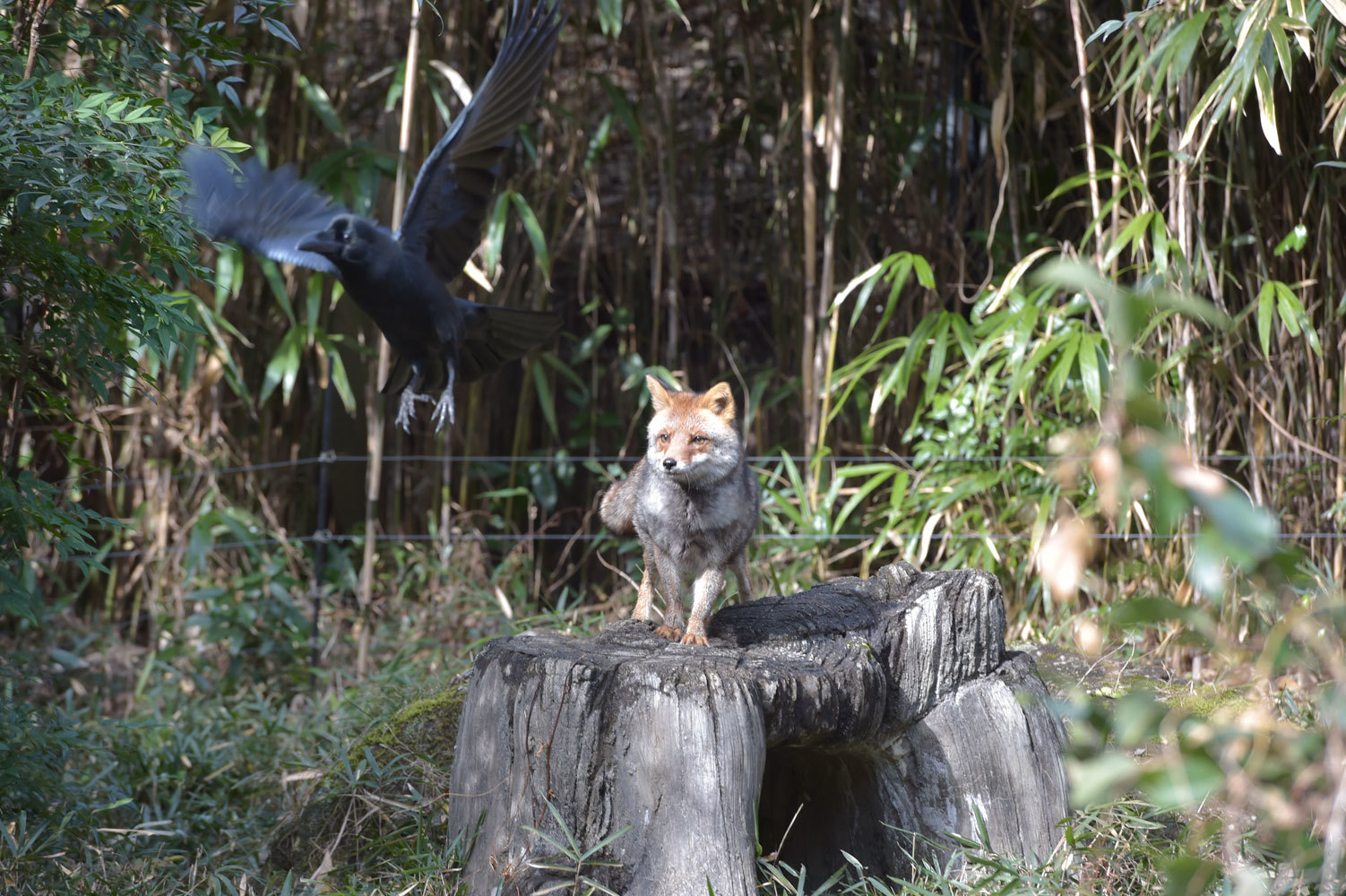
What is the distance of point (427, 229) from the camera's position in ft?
10.1

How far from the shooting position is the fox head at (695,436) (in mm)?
2639

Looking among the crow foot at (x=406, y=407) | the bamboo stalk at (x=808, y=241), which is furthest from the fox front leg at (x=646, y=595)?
the bamboo stalk at (x=808, y=241)

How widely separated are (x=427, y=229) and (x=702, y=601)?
1258 millimetres

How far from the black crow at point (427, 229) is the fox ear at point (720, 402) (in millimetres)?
593

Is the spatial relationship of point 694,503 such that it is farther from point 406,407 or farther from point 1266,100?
point 1266,100

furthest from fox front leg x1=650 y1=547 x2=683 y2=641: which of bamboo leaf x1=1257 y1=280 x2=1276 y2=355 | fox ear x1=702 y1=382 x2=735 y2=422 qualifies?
bamboo leaf x1=1257 y1=280 x2=1276 y2=355

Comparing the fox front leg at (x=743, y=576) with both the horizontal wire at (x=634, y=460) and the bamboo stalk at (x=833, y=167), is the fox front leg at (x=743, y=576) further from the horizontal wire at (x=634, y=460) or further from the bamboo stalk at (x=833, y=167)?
the bamboo stalk at (x=833, y=167)

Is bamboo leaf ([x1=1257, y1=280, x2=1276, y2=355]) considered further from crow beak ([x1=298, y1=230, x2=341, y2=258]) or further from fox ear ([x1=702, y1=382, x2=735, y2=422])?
crow beak ([x1=298, y1=230, x2=341, y2=258])

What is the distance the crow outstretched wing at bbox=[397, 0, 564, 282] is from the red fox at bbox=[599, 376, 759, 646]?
82 cm

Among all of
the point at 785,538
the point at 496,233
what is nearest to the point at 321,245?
the point at 496,233

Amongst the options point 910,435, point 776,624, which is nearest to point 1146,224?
point 910,435

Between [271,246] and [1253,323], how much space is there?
126 inches

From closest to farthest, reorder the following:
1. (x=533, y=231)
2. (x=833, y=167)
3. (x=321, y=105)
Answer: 1. (x=833, y=167)
2. (x=533, y=231)
3. (x=321, y=105)

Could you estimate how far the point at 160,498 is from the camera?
16.0ft
